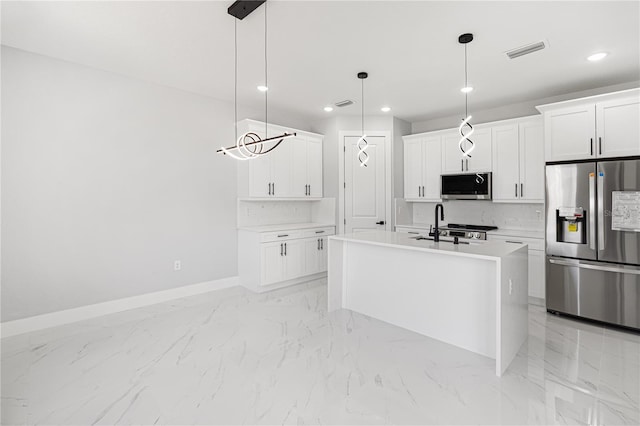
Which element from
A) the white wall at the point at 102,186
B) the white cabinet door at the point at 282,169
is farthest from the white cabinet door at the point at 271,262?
the white cabinet door at the point at 282,169

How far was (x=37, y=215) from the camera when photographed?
3.19 meters

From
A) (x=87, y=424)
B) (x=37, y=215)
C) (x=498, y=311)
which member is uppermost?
(x=37, y=215)

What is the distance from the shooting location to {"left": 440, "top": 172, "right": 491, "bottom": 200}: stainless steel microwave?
4.61 meters

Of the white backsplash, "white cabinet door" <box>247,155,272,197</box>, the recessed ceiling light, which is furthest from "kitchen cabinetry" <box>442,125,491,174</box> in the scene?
"white cabinet door" <box>247,155,272,197</box>

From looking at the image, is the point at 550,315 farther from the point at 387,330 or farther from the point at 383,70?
the point at 383,70

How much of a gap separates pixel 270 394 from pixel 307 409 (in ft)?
0.98

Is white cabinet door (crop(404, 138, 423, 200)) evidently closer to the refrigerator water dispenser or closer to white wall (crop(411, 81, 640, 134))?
white wall (crop(411, 81, 640, 134))

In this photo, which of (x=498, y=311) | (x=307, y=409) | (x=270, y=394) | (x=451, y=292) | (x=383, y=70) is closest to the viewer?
(x=307, y=409)

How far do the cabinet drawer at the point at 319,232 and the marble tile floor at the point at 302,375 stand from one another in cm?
175

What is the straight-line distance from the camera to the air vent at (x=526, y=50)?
2.93 meters

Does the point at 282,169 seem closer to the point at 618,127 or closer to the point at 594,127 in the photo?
the point at 594,127

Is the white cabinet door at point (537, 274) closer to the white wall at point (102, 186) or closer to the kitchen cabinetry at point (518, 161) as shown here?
the kitchen cabinetry at point (518, 161)

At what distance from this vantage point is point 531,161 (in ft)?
14.1

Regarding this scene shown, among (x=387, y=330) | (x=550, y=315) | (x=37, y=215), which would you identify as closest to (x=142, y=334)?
(x=37, y=215)
